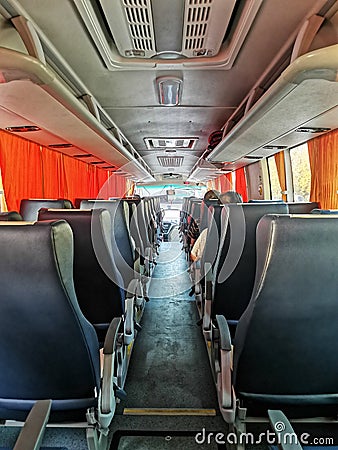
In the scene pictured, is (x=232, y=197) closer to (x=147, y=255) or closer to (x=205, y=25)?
(x=205, y=25)

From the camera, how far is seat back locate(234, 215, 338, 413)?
3.73 ft

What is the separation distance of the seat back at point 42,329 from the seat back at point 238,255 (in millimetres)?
1053

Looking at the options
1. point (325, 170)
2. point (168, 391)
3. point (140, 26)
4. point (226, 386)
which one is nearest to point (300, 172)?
point (325, 170)

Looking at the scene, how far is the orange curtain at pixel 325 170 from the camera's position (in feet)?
13.0

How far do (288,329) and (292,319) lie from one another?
0.15 ft

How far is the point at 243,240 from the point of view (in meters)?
2.03

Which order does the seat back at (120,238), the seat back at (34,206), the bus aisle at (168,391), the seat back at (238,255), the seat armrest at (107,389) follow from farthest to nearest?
1. the seat back at (34,206)
2. the seat back at (120,238)
3. the seat back at (238,255)
4. the bus aisle at (168,391)
5. the seat armrest at (107,389)

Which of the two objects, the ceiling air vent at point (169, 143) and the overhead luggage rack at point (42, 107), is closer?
the overhead luggage rack at point (42, 107)

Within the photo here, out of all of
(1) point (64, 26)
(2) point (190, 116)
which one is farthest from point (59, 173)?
(1) point (64, 26)

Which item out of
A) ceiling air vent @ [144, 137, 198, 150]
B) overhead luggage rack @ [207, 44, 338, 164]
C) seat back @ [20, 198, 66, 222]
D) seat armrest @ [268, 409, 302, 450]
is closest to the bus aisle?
seat armrest @ [268, 409, 302, 450]

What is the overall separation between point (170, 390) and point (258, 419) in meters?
1.01

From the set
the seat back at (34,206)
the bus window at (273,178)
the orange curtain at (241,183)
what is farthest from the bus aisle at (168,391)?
the orange curtain at (241,183)

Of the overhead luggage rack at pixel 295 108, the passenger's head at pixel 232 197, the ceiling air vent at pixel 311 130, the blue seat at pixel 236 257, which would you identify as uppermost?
the ceiling air vent at pixel 311 130

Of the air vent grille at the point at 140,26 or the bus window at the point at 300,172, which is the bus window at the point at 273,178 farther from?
the air vent grille at the point at 140,26
